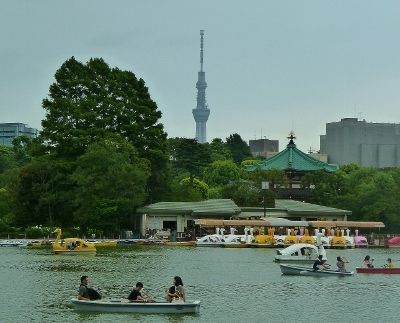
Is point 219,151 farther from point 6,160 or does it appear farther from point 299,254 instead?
point 299,254

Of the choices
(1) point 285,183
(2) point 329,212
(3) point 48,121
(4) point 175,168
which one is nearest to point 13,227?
(3) point 48,121

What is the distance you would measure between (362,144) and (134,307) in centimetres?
15355

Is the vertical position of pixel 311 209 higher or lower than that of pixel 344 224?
higher

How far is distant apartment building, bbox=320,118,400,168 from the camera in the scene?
18150cm

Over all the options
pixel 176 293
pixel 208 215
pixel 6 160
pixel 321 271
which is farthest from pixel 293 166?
pixel 176 293

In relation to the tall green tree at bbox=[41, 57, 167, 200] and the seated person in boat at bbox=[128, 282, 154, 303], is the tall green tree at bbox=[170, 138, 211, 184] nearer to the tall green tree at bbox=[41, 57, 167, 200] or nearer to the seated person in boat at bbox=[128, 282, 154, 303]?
the tall green tree at bbox=[41, 57, 167, 200]

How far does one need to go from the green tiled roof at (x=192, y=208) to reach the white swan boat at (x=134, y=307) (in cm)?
5686

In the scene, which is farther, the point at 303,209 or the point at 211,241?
the point at 303,209

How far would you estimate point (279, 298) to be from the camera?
3853 cm

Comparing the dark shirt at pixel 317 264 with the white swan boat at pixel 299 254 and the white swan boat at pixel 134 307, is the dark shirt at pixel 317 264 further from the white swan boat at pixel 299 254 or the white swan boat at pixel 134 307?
the white swan boat at pixel 134 307

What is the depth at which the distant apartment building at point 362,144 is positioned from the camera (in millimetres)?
181500

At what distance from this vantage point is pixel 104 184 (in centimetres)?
8181

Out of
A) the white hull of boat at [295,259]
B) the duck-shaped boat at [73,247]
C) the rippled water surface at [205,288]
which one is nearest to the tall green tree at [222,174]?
the duck-shaped boat at [73,247]

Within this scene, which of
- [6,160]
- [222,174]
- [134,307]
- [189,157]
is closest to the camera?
[134,307]
